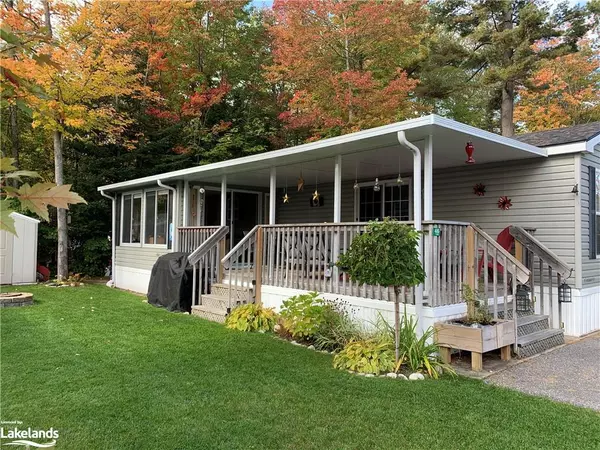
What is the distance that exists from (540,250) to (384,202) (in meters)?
3.59

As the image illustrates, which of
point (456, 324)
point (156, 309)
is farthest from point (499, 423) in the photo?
point (156, 309)

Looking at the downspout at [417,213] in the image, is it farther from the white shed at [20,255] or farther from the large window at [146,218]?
the white shed at [20,255]

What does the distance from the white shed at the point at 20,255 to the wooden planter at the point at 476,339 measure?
10.8 m

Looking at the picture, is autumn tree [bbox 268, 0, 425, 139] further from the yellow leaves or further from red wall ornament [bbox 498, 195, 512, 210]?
the yellow leaves

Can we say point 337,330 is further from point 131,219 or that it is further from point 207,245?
point 131,219

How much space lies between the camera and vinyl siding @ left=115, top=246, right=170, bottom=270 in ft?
33.5

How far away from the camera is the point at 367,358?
450 centimetres

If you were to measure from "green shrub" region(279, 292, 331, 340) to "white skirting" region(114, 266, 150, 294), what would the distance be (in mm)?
5483

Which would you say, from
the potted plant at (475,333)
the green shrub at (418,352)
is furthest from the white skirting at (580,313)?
the green shrub at (418,352)

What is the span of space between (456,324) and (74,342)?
4.56 metres

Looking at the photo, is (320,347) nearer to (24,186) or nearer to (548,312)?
(548,312)

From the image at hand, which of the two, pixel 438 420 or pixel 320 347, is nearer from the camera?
pixel 438 420

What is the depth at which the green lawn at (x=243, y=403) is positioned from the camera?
2.90 metres

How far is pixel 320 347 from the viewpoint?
533 centimetres
